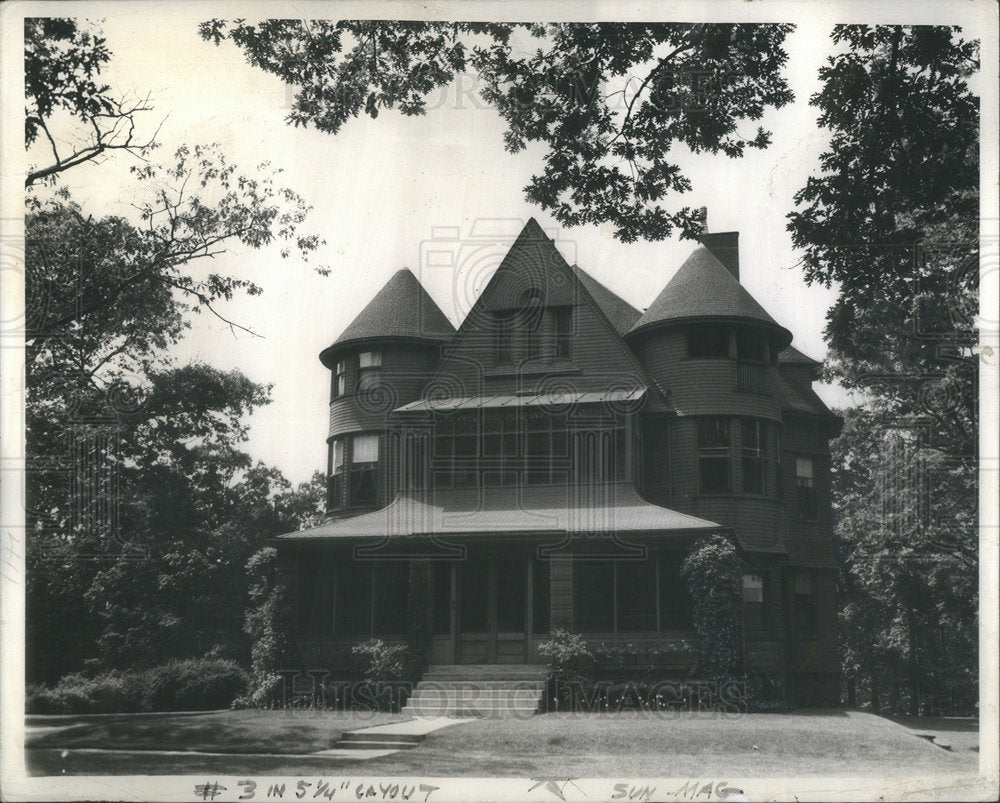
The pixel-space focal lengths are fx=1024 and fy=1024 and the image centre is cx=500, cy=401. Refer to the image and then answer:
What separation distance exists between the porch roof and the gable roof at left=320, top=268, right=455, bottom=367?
3.09 metres

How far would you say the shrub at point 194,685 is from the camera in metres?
14.5

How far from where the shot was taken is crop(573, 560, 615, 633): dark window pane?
1748 cm

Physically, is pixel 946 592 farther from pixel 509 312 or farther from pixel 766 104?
pixel 509 312

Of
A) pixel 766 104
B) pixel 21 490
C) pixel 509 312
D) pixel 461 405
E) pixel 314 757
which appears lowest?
pixel 314 757

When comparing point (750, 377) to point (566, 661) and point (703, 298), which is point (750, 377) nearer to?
point (703, 298)

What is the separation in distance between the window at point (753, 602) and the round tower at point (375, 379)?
21.5 ft

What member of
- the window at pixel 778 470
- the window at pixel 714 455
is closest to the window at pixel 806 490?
the window at pixel 778 470

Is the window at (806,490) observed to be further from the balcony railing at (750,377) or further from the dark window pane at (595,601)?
the dark window pane at (595,601)

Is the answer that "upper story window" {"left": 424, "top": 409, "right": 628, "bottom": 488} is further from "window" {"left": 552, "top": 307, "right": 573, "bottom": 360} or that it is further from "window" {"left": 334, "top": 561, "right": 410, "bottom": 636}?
"window" {"left": 334, "top": 561, "right": 410, "bottom": 636}

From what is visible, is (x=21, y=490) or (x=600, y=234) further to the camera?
(x=600, y=234)

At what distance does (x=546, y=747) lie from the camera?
12922 mm

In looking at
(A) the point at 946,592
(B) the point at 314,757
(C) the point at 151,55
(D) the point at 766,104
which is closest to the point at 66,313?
(C) the point at 151,55

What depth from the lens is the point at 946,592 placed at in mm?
14000

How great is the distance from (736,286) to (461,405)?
541 centimetres
